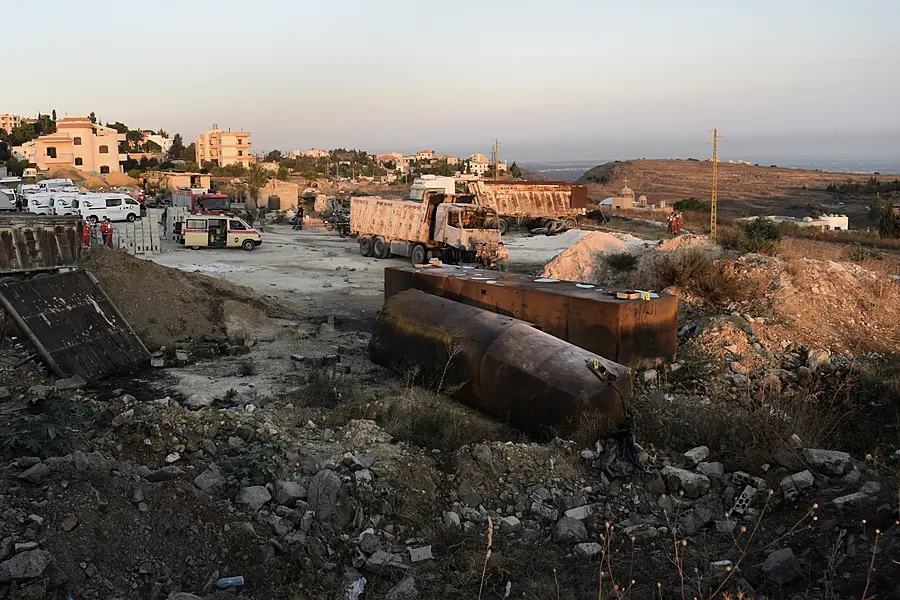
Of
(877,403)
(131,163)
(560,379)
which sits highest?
(131,163)

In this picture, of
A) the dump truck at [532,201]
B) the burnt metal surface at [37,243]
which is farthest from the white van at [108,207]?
the burnt metal surface at [37,243]

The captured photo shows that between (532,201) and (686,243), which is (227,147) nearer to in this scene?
(532,201)

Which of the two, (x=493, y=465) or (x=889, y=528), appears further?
(x=493, y=465)

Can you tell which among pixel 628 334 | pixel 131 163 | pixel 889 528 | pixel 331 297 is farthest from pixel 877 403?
pixel 131 163

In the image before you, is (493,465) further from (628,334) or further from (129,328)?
(129,328)

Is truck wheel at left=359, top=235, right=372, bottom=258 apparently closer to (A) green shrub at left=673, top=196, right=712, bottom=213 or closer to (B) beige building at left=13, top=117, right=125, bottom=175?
(A) green shrub at left=673, top=196, right=712, bottom=213

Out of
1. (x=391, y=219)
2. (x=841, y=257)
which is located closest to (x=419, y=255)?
(x=391, y=219)

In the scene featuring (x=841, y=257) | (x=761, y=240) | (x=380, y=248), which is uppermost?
(x=761, y=240)

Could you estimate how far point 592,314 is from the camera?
9.68 meters

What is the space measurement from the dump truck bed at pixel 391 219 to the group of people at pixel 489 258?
2190 millimetres

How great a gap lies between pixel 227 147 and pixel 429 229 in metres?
82.6

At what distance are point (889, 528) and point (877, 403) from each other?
5124 millimetres

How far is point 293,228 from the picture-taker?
113 ft

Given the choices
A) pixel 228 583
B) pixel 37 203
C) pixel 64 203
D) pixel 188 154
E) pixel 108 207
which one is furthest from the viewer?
pixel 188 154
